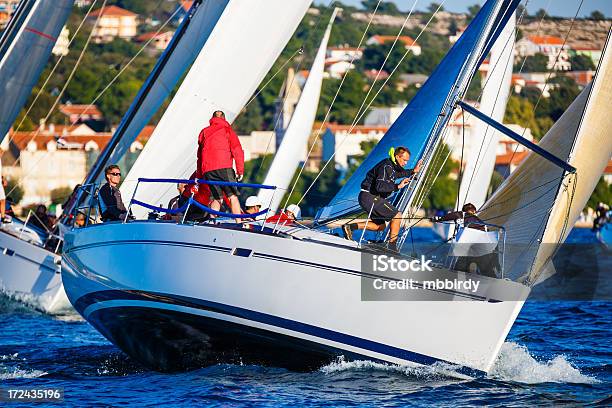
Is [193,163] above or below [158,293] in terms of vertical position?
above

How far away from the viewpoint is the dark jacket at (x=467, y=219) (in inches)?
428

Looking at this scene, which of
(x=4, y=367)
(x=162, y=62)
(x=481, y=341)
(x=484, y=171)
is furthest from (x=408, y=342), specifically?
(x=484, y=171)

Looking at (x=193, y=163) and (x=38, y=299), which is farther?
(x=38, y=299)

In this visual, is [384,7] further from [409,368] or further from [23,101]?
[409,368]

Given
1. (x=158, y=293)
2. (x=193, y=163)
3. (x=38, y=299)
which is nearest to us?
(x=158, y=293)

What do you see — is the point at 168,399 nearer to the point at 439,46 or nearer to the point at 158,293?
the point at 158,293

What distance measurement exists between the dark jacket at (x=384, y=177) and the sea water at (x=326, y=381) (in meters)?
1.42

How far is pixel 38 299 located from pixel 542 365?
8568 millimetres

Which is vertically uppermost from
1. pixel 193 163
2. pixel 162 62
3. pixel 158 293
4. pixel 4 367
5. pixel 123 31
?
pixel 123 31

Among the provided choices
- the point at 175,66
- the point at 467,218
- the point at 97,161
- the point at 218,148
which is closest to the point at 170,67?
the point at 175,66

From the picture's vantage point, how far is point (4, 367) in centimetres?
1245

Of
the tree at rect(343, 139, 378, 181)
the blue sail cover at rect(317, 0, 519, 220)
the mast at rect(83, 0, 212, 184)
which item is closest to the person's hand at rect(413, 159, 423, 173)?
the blue sail cover at rect(317, 0, 519, 220)

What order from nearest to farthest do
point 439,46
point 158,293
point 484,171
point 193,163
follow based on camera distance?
point 158,293 < point 193,163 < point 484,171 < point 439,46

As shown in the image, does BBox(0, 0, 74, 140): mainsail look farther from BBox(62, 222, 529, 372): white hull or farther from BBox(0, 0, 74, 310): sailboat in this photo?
BBox(62, 222, 529, 372): white hull
